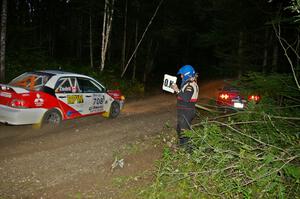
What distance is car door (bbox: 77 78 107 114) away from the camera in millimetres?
10016

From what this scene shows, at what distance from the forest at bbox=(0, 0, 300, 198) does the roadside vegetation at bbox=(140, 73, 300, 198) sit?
0.7 inches

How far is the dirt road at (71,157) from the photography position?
500 cm

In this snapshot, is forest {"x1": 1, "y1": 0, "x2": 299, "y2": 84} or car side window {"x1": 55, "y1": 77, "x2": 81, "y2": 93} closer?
car side window {"x1": 55, "y1": 77, "x2": 81, "y2": 93}

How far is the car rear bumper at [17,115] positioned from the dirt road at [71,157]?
400 mm

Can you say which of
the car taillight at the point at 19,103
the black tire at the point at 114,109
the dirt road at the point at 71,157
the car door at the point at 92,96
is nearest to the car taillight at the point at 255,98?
the dirt road at the point at 71,157

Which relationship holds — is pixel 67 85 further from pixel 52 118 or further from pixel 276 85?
pixel 276 85

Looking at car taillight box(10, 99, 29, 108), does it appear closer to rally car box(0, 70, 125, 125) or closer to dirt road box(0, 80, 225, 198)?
rally car box(0, 70, 125, 125)

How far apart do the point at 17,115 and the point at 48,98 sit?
1027 millimetres

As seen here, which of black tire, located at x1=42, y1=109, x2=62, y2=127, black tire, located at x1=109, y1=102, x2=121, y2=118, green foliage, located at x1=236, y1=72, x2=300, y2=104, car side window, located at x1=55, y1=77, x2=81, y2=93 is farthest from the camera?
black tire, located at x1=109, y1=102, x2=121, y2=118

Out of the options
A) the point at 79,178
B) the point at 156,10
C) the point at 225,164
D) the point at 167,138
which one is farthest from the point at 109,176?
the point at 156,10

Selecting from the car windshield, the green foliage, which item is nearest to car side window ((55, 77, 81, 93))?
the car windshield

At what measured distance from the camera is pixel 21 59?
1950 cm

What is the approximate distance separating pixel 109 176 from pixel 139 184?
67cm

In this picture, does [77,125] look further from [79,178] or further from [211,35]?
[211,35]
